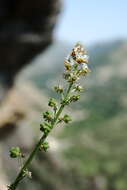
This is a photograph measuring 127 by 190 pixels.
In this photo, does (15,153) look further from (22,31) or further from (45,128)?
(22,31)

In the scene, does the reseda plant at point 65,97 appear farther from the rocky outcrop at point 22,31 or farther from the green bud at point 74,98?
the rocky outcrop at point 22,31

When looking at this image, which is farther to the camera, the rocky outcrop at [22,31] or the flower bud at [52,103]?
the rocky outcrop at [22,31]

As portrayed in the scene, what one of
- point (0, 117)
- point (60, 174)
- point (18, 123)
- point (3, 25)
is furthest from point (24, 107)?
point (60, 174)

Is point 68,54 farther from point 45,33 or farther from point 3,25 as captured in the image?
point 45,33

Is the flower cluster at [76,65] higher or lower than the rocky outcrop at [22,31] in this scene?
lower

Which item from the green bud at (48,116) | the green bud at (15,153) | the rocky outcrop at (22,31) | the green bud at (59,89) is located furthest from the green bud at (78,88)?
the rocky outcrop at (22,31)

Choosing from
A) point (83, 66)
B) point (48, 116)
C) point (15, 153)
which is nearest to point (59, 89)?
point (48, 116)

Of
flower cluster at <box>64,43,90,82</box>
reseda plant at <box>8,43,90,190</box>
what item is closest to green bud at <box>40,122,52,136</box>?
reseda plant at <box>8,43,90,190</box>

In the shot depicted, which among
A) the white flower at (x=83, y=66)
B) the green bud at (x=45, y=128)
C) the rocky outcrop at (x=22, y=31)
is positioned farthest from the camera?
the rocky outcrop at (x=22, y=31)
